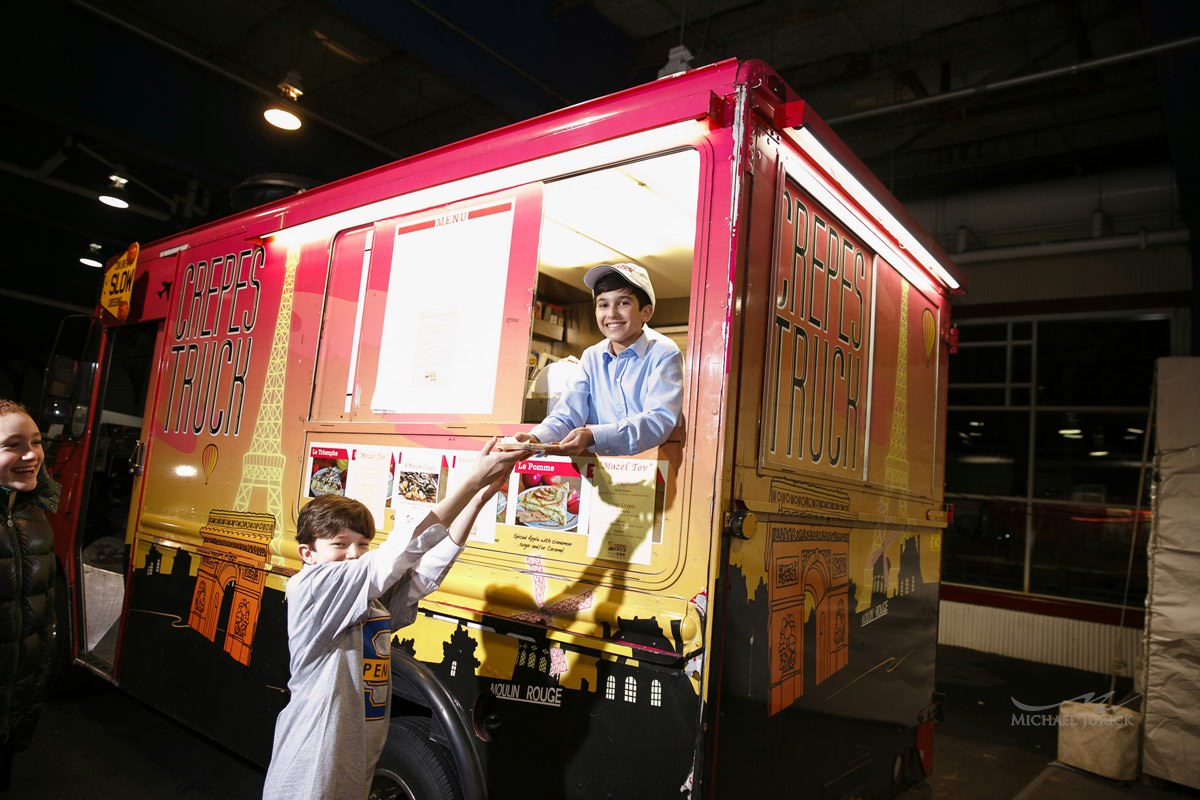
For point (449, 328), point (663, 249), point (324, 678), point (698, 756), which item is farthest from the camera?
point (663, 249)

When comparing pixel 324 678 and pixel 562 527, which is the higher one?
pixel 562 527

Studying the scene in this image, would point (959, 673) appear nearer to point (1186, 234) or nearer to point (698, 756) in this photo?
point (1186, 234)

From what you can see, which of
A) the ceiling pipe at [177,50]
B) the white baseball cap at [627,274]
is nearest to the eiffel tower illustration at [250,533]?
the white baseball cap at [627,274]

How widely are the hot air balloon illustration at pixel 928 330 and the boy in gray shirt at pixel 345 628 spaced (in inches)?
91.5

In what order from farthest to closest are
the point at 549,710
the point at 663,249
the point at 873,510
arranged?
1. the point at 663,249
2. the point at 873,510
3. the point at 549,710

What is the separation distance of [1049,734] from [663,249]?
4963 mm

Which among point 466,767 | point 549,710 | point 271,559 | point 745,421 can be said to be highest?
point 745,421

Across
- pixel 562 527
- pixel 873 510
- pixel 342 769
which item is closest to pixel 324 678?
pixel 342 769

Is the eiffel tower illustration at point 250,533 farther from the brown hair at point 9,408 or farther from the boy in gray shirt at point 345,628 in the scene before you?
the boy in gray shirt at point 345,628

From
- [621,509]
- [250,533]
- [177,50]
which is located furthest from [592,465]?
[177,50]

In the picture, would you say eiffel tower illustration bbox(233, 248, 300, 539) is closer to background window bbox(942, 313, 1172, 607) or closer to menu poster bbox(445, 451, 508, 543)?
menu poster bbox(445, 451, 508, 543)

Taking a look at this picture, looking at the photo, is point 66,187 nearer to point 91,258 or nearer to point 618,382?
point 91,258

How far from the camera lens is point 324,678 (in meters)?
1.97

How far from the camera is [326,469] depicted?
2865mm
